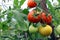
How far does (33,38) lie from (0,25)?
18cm

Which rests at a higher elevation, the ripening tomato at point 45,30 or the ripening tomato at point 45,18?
the ripening tomato at point 45,18

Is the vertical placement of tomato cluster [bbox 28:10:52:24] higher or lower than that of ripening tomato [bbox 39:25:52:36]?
higher

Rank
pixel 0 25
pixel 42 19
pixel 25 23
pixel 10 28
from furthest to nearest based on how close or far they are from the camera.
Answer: pixel 10 28 < pixel 0 25 < pixel 25 23 < pixel 42 19

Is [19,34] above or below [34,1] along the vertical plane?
below

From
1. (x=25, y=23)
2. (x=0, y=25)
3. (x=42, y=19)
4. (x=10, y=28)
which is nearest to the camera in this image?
(x=42, y=19)

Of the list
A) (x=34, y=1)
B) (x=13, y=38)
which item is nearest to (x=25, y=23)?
(x=34, y=1)

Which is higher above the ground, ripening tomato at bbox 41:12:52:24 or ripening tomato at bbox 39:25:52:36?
ripening tomato at bbox 41:12:52:24

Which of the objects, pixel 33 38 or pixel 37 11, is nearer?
pixel 37 11

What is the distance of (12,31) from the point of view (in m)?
1.17

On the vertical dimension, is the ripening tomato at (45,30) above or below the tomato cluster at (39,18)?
below

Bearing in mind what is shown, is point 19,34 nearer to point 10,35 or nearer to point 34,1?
point 10,35

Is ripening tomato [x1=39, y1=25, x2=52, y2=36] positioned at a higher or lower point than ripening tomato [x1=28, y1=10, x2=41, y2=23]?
lower

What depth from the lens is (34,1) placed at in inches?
36.4

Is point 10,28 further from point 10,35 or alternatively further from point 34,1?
point 34,1
